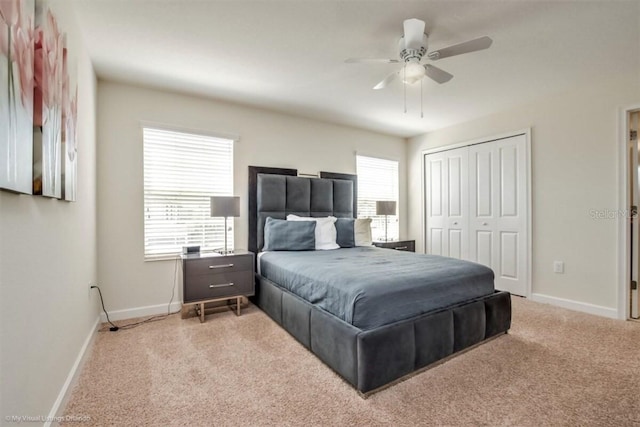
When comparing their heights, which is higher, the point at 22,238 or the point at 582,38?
the point at 582,38

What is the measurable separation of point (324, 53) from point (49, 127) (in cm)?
202

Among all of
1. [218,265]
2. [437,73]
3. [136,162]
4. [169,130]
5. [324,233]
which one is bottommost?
[218,265]

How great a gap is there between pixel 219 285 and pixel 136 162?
1.61 meters

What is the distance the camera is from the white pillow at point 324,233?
3.64m

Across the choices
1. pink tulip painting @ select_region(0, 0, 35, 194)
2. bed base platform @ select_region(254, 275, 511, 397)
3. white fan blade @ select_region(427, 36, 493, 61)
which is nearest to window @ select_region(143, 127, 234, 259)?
bed base platform @ select_region(254, 275, 511, 397)

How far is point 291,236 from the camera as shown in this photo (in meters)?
3.48

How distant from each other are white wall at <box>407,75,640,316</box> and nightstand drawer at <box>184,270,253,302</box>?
11.7 feet

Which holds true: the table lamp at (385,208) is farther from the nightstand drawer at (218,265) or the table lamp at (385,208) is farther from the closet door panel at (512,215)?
the nightstand drawer at (218,265)

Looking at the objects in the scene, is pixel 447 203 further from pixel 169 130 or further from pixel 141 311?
pixel 141 311

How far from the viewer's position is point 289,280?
269 centimetres

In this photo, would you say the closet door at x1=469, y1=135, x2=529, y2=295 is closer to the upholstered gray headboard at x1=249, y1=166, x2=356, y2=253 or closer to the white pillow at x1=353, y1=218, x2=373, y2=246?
the white pillow at x1=353, y1=218, x2=373, y2=246

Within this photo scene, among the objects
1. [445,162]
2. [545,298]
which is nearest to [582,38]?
[445,162]

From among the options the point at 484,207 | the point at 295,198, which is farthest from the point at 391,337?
the point at 484,207

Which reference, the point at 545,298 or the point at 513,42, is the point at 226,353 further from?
the point at 545,298
